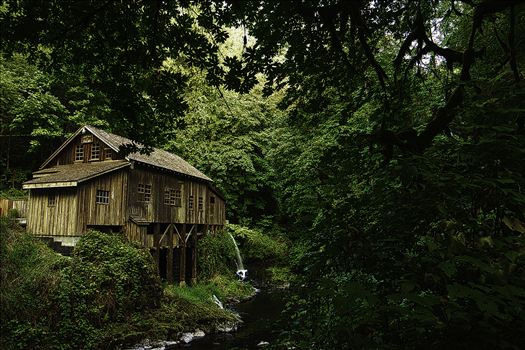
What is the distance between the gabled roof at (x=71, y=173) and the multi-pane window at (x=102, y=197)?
3.27 ft

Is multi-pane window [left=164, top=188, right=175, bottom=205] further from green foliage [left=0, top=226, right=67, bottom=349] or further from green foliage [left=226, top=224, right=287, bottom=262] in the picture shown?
green foliage [left=226, top=224, right=287, bottom=262]

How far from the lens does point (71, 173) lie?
18.4m

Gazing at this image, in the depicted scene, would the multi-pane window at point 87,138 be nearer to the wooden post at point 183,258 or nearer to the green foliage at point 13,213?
the green foliage at point 13,213

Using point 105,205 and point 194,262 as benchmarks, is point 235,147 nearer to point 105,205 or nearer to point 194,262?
point 194,262

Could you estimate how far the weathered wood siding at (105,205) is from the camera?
682 inches

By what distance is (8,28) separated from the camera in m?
4.13

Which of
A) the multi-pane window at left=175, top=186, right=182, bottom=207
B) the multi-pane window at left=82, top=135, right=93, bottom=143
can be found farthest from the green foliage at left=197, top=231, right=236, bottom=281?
the multi-pane window at left=82, top=135, right=93, bottom=143

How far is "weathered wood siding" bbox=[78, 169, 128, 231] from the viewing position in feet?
56.8

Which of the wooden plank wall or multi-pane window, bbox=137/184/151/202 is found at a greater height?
the wooden plank wall

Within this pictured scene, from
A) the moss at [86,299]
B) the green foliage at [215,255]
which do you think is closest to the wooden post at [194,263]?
the green foliage at [215,255]

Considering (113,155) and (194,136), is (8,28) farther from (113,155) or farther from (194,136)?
(194,136)

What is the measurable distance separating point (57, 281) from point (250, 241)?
1901 centimetres

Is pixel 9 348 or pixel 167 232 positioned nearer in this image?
pixel 9 348

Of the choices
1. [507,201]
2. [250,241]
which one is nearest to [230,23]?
[507,201]
